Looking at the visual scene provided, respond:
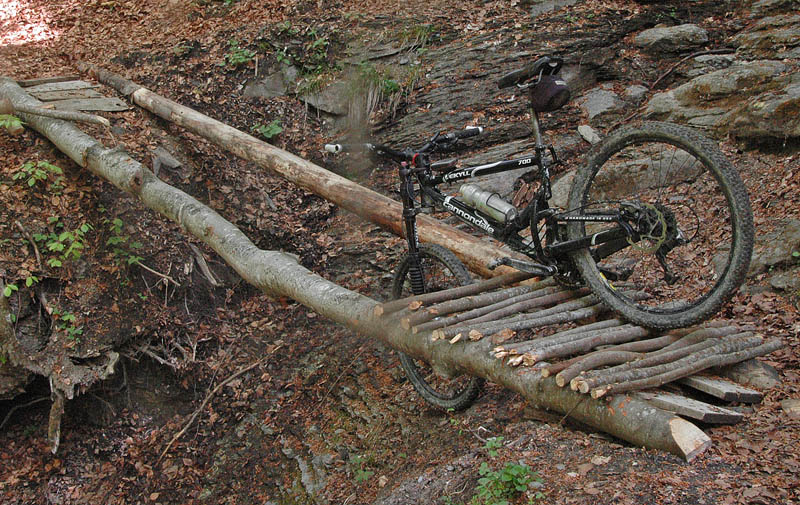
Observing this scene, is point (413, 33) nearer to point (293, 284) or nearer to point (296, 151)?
point (296, 151)

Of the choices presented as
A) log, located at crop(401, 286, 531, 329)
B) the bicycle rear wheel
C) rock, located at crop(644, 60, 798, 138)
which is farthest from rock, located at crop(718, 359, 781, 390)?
rock, located at crop(644, 60, 798, 138)

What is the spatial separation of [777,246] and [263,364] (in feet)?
16.8

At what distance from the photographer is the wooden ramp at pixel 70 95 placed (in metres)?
7.45

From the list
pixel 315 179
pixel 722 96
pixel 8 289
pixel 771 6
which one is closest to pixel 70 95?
pixel 8 289

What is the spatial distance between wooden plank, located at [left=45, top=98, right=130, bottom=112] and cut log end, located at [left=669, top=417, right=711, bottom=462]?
25.5 feet

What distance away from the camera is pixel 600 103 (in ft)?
24.5

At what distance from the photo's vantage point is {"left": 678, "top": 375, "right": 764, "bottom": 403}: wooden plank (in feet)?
10.8

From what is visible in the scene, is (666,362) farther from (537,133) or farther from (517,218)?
(537,133)

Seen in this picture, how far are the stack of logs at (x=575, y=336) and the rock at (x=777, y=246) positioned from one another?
106 centimetres

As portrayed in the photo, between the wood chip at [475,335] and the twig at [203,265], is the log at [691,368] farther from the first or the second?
the twig at [203,265]

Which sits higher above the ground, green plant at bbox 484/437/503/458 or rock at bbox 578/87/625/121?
rock at bbox 578/87/625/121

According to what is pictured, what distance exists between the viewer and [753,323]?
425 cm

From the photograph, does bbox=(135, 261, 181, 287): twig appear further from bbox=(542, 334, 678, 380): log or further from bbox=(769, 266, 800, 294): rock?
bbox=(769, 266, 800, 294): rock

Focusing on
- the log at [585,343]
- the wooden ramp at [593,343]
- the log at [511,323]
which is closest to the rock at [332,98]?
the wooden ramp at [593,343]
